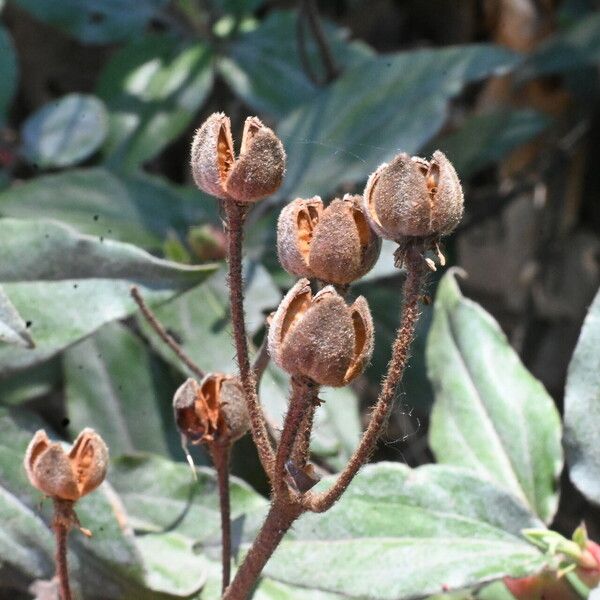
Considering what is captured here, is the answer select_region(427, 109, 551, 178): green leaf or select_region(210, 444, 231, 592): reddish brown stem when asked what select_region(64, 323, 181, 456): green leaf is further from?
select_region(427, 109, 551, 178): green leaf

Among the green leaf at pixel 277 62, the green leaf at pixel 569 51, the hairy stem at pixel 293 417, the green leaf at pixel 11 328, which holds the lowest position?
the green leaf at pixel 569 51

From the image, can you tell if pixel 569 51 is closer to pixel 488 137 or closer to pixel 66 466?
pixel 488 137

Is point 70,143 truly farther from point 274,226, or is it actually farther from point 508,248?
point 508,248

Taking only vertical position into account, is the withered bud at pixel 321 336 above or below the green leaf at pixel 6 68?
above

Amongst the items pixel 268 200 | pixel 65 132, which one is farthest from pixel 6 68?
pixel 268 200

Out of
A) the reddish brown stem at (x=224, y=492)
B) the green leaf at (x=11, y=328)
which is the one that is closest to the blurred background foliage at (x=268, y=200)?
the green leaf at (x=11, y=328)

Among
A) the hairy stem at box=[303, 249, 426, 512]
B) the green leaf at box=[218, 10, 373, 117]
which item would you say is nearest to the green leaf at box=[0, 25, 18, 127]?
the green leaf at box=[218, 10, 373, 117]

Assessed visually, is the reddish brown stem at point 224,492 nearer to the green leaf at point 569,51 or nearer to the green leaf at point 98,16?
the green leaf at point 98,16

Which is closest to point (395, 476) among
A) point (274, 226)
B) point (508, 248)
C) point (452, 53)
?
point (274, 226)
